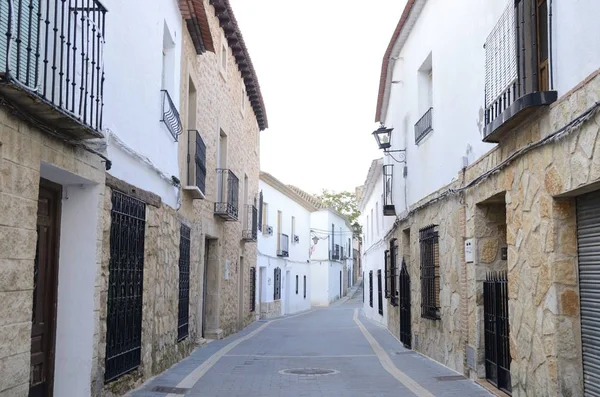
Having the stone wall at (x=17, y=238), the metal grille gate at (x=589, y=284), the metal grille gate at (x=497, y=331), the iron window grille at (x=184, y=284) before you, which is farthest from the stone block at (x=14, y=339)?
the iron window grille at (x=184, y=284)

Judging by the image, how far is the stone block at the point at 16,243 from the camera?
438 centimetres

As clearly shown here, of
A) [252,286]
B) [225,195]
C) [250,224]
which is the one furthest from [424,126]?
[252,286]

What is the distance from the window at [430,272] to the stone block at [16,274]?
7.23 metres

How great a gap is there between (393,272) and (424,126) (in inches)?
210

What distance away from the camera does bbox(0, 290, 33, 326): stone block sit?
4.36 meters

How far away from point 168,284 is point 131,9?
4.07 metres

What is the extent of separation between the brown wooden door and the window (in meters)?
6.39

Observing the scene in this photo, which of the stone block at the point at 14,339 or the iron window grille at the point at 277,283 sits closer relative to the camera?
the stone block at the point at 14,339

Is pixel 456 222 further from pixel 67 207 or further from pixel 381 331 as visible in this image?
pixel 381 331

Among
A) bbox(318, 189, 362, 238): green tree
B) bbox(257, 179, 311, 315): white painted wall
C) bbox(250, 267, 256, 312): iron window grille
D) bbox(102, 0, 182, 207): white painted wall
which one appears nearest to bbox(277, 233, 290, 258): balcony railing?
bbox(257, 179, 311, 315): white painted wall

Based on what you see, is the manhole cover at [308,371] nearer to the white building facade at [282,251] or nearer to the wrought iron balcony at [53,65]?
the wrought iron balcony at [53,65]

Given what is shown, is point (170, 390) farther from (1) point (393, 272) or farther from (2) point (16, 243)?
(1) point (393, 272)

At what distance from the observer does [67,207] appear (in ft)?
20.3

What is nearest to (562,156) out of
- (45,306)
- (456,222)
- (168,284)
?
(456,222)
